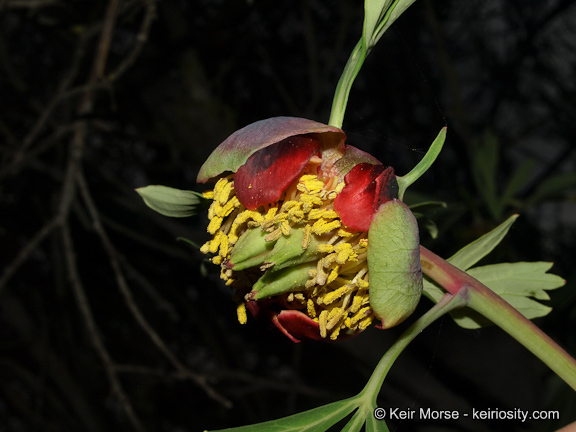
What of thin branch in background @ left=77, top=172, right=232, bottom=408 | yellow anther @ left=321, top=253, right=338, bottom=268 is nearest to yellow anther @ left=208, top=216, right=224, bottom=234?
yellow anther @ left=321, top=253, right=338, bottom=268

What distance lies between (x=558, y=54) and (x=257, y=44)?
1.24 meters

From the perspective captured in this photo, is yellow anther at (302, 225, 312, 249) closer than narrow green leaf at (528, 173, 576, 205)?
Yes

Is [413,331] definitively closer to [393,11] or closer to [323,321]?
[323,321]

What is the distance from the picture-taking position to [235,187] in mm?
423

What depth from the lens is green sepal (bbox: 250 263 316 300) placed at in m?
0.40

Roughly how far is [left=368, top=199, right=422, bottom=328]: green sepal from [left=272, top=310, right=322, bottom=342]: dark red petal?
0.21 ft

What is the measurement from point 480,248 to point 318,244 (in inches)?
8.9

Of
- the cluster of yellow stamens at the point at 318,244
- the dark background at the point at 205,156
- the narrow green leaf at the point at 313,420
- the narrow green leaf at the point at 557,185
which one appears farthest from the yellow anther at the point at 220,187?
the narrow green leaf at the point at 557,185

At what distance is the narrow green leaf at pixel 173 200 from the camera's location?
49 cm

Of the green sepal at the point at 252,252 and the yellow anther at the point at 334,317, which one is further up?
the green sepal at the point at 252,252

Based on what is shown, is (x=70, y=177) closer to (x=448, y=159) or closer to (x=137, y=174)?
(x=137, y=174)

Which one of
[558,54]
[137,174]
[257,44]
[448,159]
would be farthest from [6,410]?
[558,54]

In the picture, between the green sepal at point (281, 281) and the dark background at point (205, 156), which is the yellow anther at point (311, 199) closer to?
the green sepal at point (281, 281)

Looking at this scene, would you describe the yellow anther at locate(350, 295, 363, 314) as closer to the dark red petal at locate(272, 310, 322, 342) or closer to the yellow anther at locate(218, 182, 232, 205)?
the dark red petal at locate(272, 310, 322, 342)
